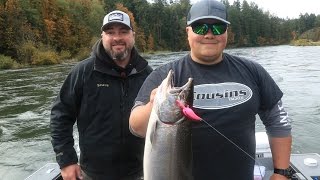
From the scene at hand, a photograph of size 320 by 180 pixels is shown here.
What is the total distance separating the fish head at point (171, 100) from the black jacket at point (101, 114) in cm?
149

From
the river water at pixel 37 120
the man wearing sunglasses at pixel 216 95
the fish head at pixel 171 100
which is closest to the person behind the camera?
the fish head at pixel 171 100

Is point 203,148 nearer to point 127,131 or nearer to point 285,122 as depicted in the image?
point 285,122

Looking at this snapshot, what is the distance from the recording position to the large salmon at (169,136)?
2.34 meters

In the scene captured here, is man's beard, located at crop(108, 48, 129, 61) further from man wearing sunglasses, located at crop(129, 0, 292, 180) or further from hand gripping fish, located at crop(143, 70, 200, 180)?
hand gripping fish, located at crop(143, 70, 200, 180)

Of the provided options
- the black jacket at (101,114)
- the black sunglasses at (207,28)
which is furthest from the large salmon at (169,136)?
the black jacket at (101,114)

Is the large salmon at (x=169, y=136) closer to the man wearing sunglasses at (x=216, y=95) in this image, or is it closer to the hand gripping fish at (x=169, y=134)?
the hand gripping fish at (x=169, y=134)

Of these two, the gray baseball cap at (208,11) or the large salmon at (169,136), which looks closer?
the large salmon at (169,136)

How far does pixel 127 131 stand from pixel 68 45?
5378cm

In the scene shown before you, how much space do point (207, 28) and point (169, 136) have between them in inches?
33.7

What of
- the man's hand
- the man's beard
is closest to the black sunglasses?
the man's beard

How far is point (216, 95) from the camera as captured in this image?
2818 mm

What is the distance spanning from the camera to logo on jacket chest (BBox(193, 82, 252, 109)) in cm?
281

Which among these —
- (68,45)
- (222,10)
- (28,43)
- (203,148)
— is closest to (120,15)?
(222,10)

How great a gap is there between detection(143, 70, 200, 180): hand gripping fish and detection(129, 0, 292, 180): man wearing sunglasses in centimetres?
30
